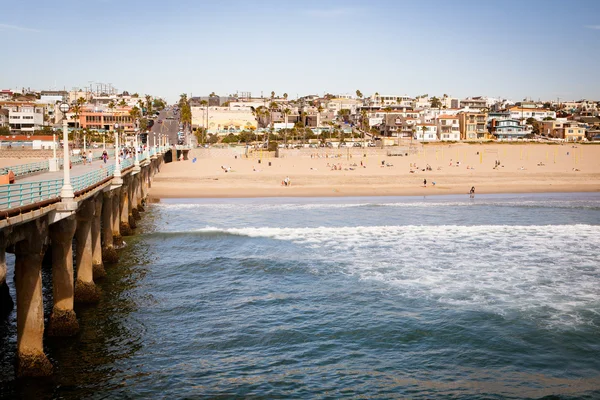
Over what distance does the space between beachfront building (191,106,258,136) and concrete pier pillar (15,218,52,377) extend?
13737 centimetres

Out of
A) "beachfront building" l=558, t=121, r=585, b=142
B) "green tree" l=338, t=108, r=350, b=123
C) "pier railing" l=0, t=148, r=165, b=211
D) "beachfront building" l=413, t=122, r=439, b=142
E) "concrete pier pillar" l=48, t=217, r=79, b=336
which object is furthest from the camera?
"green tree" l=338, t=108, r=350, b=123

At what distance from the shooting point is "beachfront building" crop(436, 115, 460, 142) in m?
138

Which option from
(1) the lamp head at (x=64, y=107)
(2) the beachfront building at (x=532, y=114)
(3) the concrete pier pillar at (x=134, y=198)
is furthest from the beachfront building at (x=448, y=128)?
(1) the lamp head at (x=64, y=107)

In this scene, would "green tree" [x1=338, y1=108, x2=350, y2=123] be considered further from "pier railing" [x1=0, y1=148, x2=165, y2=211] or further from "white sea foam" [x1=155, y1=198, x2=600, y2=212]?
"pier railing" [x1=0, y1=148, x2=165, y2=211]

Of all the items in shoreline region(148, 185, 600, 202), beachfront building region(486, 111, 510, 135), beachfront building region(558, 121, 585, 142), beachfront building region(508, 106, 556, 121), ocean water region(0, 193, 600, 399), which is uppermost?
beachfront building region(508, 106, 556, 121)

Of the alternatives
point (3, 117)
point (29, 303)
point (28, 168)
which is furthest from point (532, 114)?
point (29, 303)

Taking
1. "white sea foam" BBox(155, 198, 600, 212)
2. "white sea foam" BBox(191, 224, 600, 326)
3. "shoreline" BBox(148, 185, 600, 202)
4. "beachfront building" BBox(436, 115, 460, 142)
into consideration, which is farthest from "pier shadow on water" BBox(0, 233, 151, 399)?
"beachfront building" BBox(436, 115, 460, 142)

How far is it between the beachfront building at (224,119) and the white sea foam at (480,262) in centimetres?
11583

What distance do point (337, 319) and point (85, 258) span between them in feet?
30.5

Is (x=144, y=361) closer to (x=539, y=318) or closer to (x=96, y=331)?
(x=96, y=331)

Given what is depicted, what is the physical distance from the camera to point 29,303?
15.6m

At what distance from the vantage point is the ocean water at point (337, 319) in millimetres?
16594

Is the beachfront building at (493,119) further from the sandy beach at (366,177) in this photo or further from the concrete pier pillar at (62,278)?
the concrete pier pillar at (62,278)

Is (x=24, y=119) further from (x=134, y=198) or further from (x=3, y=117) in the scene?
(x=134, y=198)
